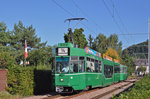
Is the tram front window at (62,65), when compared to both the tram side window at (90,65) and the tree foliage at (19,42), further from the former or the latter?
the tree foliage at (19,42)

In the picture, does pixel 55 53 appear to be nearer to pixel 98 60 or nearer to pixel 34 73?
pixel 34 73

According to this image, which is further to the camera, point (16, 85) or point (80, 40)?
point (80, 40)

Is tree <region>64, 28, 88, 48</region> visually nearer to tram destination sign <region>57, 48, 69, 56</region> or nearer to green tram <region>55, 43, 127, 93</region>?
green tram <region>55, 43, 127, 93</region>

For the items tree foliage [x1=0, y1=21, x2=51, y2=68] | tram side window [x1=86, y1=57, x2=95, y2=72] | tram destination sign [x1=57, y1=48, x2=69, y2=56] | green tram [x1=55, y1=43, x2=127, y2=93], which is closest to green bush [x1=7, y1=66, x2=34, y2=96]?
green tram [x1=55, y1=43, x2=127, y2=93]

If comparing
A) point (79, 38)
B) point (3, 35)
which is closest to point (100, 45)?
point (79, 38)

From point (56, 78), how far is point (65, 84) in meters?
0.74

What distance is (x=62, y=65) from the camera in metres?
16.6

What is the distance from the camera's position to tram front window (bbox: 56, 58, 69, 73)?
16.5 m

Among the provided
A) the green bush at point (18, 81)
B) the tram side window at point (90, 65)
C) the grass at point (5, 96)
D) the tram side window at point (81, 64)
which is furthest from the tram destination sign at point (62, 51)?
the grass at point (5, 96)

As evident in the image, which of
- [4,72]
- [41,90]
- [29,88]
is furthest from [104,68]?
[4,72]

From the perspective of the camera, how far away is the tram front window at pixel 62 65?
16.5m

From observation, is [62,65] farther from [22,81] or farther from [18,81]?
[18,81]

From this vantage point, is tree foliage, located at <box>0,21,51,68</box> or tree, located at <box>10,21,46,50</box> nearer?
tree foliage, located at <box>0,21,51,68</box>

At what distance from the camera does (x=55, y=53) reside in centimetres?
1684
